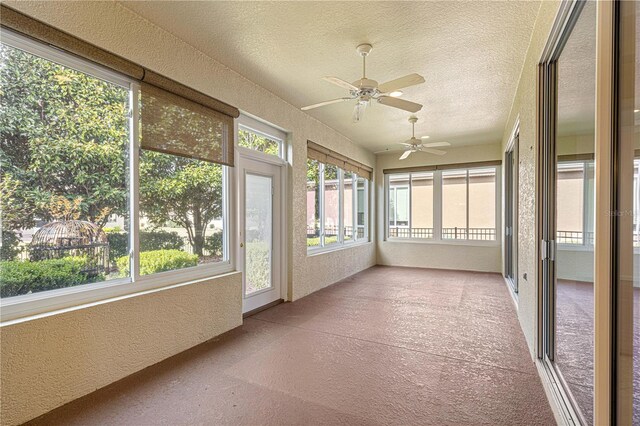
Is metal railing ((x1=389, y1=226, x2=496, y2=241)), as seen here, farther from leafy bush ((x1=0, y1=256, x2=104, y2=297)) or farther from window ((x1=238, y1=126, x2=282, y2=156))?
leafy bush ((x1=0, y1=256, x2=104, y2=297))

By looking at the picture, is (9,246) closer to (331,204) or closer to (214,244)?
(214,244)

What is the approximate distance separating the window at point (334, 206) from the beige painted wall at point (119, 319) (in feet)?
5.29

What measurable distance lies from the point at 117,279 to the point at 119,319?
320mm

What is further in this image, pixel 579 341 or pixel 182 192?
pixel 182 192

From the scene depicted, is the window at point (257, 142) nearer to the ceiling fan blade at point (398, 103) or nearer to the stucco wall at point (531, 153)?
the ceiling fan blade at point (398, 103)

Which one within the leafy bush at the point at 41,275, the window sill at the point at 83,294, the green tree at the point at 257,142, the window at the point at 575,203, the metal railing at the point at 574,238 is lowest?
the window sill at the point at 83,294

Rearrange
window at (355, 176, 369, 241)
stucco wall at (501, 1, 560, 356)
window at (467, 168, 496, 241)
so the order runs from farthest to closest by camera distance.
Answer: window at (355, 176, 369, 241)
window at (467, 168, 496, 241)
stucco wall at (501, 1, 560, 356)

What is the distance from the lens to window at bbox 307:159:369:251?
17.4 ft

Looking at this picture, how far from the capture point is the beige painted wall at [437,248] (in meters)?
6.78

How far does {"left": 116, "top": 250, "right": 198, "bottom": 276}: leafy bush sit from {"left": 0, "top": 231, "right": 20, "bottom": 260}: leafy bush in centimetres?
64

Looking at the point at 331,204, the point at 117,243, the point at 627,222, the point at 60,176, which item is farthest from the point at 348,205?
the point at 627,222

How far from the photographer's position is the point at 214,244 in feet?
11.2

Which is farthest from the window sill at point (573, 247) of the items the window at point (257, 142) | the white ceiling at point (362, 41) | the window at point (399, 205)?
the window at point (399, 205)

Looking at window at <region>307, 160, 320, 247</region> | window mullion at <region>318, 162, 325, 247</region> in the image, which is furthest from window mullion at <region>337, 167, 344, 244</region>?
window at <region>307, 160, 320, 247</region>
